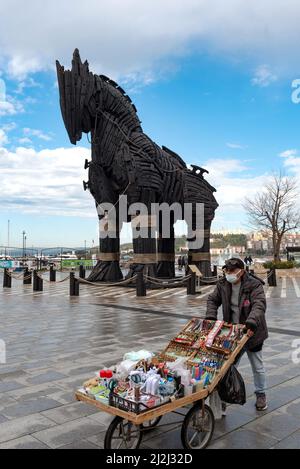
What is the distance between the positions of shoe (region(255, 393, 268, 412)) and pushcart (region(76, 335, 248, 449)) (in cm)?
82

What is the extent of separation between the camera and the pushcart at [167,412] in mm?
2990

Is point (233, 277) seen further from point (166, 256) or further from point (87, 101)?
point (166, 256)

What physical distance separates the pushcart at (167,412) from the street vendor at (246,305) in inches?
19.1

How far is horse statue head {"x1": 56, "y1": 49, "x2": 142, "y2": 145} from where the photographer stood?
1579cm

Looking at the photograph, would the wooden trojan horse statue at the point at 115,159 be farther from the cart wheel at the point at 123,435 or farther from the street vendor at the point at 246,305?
the cart wheel at the point at 123,435

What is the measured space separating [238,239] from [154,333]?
218ft

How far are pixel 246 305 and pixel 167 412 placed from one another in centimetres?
139

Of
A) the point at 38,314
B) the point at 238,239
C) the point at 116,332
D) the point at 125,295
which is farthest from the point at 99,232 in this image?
the point at 238,239

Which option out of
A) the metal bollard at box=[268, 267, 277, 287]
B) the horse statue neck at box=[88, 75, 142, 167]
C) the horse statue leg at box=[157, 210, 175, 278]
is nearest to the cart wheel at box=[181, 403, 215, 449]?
the horse statue neck at box=[88, 75, 142, 167]

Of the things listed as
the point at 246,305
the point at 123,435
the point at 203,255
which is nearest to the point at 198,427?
the point at 123,435

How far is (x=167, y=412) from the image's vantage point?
3.07 metres

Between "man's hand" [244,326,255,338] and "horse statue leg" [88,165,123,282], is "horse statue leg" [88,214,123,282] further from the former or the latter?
"man's hand" [244,326,255,338]

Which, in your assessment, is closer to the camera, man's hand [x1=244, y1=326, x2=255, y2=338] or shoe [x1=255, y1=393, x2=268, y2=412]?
man's hand [x1=244, y1=326, x2=255, y2=338]
